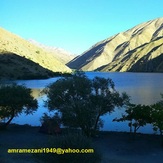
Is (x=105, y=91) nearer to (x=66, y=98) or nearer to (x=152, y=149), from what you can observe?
(x=66, y=98)

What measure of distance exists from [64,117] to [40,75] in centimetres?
13232

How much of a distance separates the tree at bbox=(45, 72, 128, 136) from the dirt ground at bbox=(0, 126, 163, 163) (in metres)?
2.32

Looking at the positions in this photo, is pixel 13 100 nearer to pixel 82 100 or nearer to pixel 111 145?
pixel 82 100

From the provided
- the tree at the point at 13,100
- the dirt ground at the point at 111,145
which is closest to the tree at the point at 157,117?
the dirt ground at the point at 111,145

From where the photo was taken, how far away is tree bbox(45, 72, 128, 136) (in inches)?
1188

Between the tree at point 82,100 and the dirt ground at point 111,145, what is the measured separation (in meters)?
2.32

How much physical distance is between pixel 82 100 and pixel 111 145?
19.8ft

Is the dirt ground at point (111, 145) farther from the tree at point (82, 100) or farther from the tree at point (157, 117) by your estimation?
the tree at point (82, 100)

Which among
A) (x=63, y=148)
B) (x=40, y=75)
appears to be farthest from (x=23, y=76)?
(x=63, y=148)

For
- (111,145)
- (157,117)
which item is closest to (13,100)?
(111,145)

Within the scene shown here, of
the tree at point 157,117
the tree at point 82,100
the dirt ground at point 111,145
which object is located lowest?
the dirt ground at point 111,145

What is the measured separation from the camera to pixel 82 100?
33062 millimetres

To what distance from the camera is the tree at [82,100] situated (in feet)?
99.0

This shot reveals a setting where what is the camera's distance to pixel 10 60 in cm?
16125
